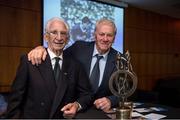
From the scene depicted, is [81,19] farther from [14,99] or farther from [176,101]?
[14,99]

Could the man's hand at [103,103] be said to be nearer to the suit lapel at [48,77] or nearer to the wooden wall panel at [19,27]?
the suit lapel at [48,77]

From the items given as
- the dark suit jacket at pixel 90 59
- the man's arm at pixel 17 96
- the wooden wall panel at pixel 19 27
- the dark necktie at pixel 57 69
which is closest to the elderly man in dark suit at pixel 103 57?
the dark suit jacket at pixel 90 59

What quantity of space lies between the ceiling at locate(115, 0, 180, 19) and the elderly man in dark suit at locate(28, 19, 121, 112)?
459 cm

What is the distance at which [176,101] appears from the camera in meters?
6.54

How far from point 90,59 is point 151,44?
19.9 ft

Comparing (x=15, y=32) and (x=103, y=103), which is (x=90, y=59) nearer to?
(x=103, y=103)

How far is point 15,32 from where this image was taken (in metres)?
4.67

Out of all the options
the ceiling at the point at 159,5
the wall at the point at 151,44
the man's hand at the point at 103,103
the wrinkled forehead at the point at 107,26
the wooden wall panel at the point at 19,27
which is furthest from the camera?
the wall at the point at 151,44

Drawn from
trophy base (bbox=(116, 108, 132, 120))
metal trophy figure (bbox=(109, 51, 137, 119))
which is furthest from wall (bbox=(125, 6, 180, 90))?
trophy base (bbox=(116, 108, 132, 120))

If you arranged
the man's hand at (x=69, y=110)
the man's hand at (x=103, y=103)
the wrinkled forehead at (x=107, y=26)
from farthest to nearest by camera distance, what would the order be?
the wrinkled forehead at (x=107, y=26), the man's hand at (x=103, y=103), the man's hand at (x=69, y=110)

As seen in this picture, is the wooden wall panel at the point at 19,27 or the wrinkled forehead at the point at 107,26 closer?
the wrinkled forehead at the point at 107,26

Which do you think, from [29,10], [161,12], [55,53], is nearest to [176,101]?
[161,12]

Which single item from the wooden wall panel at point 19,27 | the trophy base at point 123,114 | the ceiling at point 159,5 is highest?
the ceiling at point 159,5

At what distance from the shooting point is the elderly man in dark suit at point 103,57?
6.86 feet
